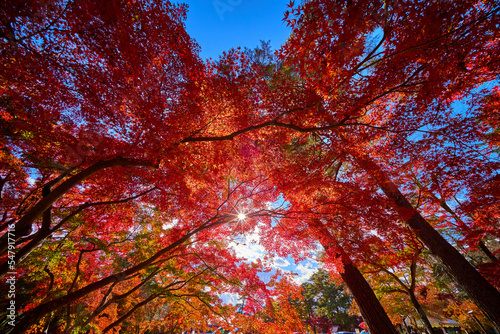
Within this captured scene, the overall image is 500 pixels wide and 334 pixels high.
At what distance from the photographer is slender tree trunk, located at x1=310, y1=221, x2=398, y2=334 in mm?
5012

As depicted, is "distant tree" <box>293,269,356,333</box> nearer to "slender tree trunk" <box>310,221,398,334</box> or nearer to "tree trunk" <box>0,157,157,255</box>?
"slender tree trunk" <box>310,221,398,334</box>

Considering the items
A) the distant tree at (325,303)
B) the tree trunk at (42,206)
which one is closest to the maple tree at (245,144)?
the tree trunk at (42,206)

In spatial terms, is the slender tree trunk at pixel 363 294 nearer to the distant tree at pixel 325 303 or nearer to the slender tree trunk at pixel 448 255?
the slender tree trunk at pixel 448 255

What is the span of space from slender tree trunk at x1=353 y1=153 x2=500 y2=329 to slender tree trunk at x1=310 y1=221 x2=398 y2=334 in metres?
2.34

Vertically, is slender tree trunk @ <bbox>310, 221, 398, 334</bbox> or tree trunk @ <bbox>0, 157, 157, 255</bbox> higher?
tree trunk @ <bbox>0, 157, 157, 255</bbox>

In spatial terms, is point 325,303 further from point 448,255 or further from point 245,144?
point 245,144

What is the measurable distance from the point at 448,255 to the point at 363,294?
292 cm

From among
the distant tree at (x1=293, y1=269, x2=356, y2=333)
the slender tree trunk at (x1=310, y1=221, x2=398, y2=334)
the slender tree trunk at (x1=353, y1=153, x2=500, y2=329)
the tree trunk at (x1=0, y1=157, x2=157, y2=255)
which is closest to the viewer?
the tree trunk at (x1=0, y1=157, x2=157, y2=255)

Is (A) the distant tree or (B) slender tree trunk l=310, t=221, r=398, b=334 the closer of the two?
(B) slender tree trunk l=310, t=221, r=398, b=334

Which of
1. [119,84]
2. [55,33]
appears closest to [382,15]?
[119,84]

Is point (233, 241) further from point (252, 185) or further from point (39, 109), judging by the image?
point (39, 109)

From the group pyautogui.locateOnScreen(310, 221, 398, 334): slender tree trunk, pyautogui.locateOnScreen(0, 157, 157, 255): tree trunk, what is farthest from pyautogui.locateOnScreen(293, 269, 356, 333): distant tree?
pyautogui.locateOnScreen(0, 157, 157, 255): tree trunk

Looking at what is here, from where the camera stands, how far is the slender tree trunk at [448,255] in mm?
4773

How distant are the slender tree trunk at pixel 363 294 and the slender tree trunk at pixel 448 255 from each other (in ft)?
7.69
